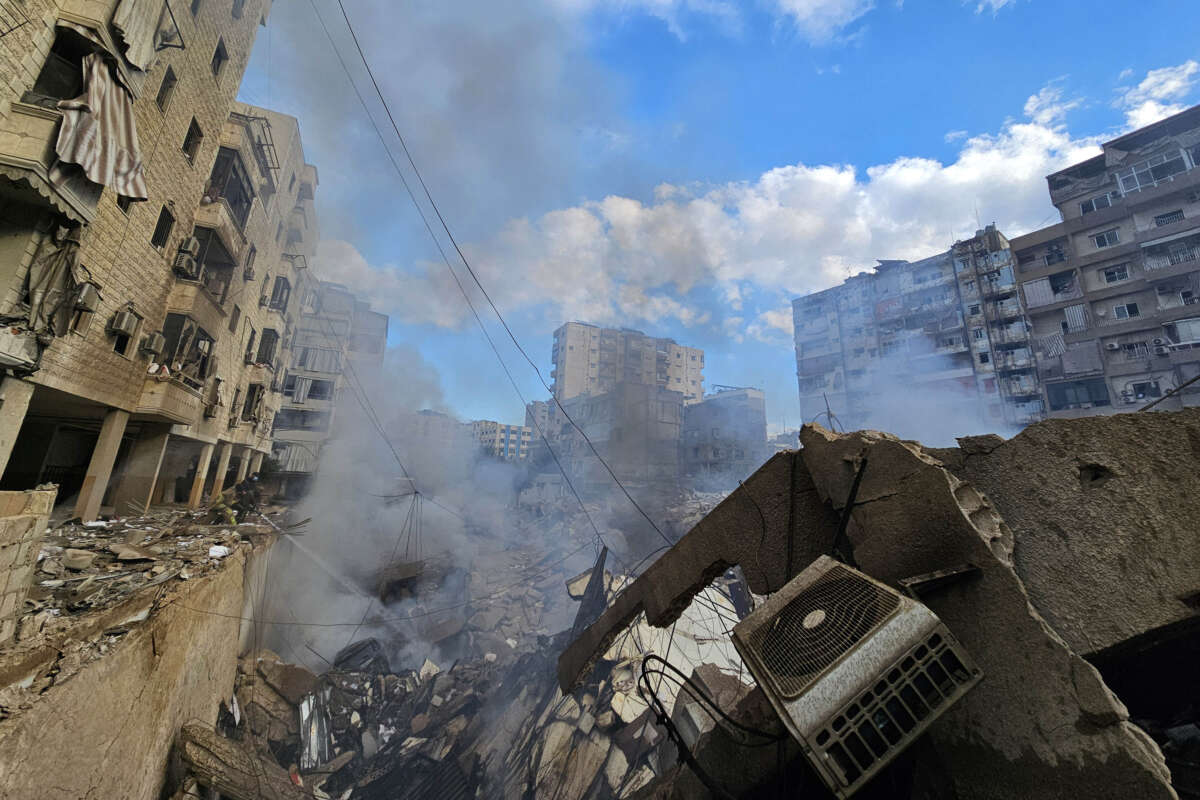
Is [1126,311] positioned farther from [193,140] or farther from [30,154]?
[193,140]

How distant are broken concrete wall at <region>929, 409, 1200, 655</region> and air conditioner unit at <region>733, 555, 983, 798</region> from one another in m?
0.66

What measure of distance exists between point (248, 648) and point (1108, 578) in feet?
47.2

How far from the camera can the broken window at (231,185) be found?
1428 cm

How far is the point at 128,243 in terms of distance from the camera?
10.3 meters

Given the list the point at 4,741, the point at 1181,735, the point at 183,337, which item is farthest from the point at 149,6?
the point at 1181,735

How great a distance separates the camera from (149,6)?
916 cm

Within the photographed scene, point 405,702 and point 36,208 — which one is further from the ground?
point 36,208

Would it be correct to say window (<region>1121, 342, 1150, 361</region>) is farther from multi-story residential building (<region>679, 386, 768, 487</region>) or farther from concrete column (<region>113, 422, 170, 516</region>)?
concrete column (<region>113, 422, 170, 516</region>)

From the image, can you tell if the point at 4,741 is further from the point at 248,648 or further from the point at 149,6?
the point at 149,6

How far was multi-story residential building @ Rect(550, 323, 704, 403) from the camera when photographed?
61406 millimetres

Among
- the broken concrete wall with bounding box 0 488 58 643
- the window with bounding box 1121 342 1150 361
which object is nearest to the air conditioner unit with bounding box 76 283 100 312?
the broken concrete wall with bounding box 0 488 58 643

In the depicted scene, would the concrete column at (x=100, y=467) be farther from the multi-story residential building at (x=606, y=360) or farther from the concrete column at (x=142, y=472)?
the multi-story residential building at (x=606, y=360)

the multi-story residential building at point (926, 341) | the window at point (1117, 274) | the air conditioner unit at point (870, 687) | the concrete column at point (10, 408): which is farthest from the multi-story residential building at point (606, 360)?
the air conditioner unit at point (870, 687)

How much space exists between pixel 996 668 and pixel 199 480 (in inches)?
880
